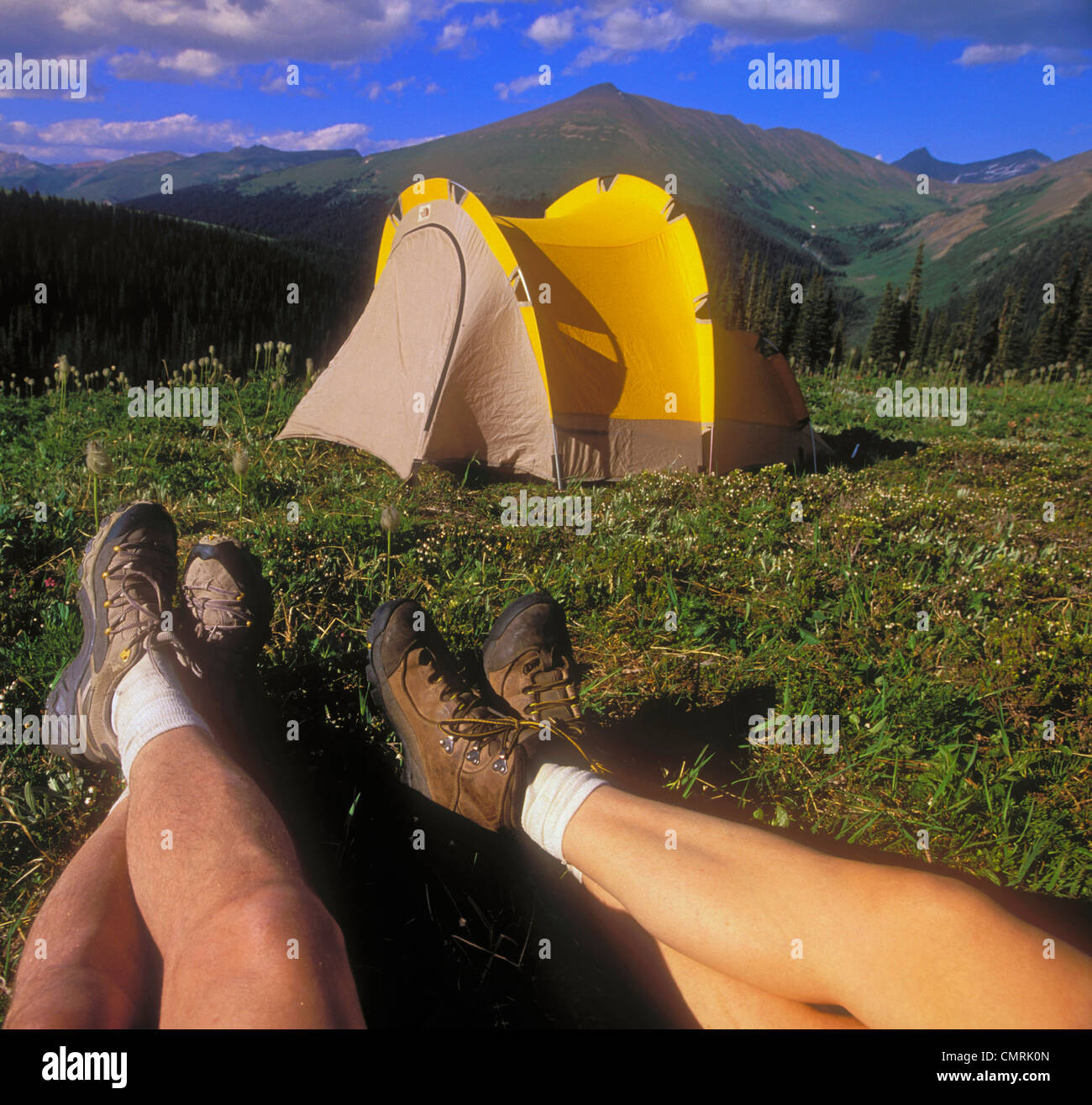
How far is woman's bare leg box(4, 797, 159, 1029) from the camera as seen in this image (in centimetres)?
151

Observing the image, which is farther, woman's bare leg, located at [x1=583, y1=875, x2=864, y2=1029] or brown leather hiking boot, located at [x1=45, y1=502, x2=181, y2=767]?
brown leather hiking boot, located at [x1=45, y1=502, x2=181, y2=767]

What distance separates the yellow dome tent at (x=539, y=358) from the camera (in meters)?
6.46

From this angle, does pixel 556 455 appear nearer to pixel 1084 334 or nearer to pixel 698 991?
pixel 698 991

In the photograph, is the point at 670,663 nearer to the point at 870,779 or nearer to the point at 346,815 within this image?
the point at 870,779

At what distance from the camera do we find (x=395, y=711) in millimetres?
2811

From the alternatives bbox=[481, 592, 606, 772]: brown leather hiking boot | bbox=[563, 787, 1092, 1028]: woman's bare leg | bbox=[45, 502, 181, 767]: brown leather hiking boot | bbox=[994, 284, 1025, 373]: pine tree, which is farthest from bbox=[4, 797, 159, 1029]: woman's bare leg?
bbox=[994, 284, 1025, 373]: pine tree

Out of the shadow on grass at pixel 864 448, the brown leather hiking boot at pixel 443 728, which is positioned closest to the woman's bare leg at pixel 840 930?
the brown leather hiking boot at pixel 443 728

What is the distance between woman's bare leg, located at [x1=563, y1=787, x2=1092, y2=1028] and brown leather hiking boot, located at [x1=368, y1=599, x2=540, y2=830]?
49 centimetres

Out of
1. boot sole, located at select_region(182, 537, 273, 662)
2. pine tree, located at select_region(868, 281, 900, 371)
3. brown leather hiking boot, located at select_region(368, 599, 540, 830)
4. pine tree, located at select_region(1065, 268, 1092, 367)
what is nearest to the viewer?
brown leather hiking boot, located at select_region(368, 599, 540, 830)

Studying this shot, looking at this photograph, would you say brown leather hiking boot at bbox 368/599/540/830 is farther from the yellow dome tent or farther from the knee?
the yellow dome tent

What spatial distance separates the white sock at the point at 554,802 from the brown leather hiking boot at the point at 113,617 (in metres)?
1.49

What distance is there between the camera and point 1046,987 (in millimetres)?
1488

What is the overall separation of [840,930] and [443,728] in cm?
150
